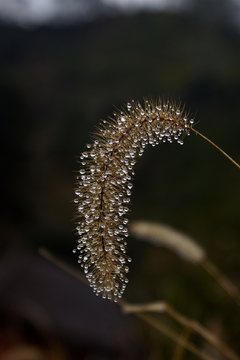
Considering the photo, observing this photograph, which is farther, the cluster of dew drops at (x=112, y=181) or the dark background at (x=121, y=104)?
the dark background at (x=121, y=104)

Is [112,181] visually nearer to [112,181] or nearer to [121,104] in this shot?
[112,181]

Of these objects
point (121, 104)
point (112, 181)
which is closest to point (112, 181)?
point (112, 181)

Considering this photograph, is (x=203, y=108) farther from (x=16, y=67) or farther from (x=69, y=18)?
(x=16, y=67)

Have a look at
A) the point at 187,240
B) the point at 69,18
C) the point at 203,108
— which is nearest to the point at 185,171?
the point at 203,108

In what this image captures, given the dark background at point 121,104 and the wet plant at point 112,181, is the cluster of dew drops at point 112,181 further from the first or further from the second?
the dark background at point 121,104

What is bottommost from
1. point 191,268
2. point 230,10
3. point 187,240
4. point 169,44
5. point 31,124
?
point 187,240

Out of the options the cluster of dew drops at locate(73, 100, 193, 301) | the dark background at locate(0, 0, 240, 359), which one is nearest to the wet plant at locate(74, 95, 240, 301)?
the cluster of dew drops at locate(73, 100, 193, 301)

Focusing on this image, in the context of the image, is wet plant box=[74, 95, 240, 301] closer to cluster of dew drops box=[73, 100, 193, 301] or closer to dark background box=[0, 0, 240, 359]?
cluster of dew drops box=[73, 100, 193, 301]

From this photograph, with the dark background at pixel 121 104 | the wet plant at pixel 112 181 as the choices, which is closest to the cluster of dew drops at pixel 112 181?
the wet plant at pixel 112 181
